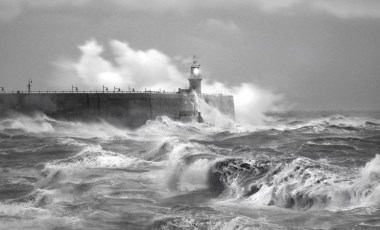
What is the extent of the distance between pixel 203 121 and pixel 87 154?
28682mm

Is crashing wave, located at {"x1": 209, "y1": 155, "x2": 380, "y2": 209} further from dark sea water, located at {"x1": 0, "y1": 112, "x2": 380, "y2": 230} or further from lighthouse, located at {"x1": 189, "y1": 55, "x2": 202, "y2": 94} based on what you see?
lighthouse, located at {"x1": 189, "y1": 55, "x2": 202, "y2": 94}

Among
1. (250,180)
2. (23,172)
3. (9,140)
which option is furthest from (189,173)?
(9,140)

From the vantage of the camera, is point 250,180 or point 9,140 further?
point 9,140

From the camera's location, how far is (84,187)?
585 inches

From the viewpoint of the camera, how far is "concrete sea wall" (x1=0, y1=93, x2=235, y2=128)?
38562mm

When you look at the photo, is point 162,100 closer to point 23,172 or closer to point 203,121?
point 203,121

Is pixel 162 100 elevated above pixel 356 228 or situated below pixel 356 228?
above

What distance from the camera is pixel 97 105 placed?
4016 centimetres

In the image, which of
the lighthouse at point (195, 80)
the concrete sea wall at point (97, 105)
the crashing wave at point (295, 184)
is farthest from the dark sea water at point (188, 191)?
the lighthouse at point (195, 80)

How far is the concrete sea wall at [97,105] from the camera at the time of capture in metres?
38.6

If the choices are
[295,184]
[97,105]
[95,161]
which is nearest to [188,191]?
[295,184]

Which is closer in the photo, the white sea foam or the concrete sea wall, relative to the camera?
the white sea foam

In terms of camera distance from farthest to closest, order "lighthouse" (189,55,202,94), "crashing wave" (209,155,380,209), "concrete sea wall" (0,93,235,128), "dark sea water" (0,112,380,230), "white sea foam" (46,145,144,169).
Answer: "lighthouse" (189,55,202,94)
"concrete sea wall" (0,93,235,128)
"white sea foam" (46,145,144,169)
"crashing wave" (209,155,380,209)
"dark sea water" (0,112,380,230)

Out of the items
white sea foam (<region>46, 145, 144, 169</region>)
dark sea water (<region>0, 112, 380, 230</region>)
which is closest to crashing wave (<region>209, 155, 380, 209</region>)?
dark sea water (<region>0, 112, 380, 230</region>)
